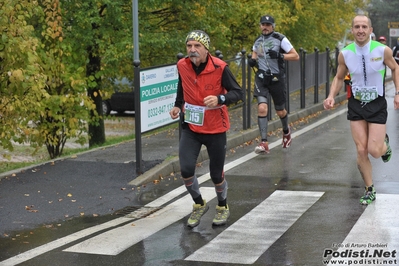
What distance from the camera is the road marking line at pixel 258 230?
6.72 meters

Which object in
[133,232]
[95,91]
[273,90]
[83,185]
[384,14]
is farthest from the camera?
[384,14]

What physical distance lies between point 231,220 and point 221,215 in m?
0.16

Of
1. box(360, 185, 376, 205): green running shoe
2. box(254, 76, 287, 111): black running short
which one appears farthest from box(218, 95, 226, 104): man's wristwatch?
box(254, 76, 287, 111): black running short

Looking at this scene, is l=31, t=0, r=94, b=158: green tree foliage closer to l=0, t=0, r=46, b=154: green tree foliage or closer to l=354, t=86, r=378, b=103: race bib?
l=0, t=0, r=46, b=154: green tree foliage

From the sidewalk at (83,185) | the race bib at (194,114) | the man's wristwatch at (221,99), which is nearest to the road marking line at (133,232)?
the sidewalk at (83,185)

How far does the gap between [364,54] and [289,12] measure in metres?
16.1

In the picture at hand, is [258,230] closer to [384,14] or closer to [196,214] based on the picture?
[196,214]

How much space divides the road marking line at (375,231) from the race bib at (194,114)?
1.72 metres

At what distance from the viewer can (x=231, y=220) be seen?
8.09 meters

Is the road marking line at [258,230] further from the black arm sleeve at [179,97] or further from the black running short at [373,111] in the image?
the black arm sleeve at [179,97]

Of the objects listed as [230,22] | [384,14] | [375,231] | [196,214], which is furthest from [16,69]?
[384,14]

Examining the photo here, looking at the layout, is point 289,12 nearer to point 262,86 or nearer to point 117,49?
point 117,49

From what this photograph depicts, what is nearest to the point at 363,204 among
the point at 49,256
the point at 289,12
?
the point at 49,256

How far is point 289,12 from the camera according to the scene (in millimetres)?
24234
